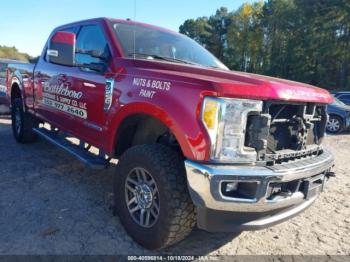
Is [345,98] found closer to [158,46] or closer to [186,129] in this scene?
[158,46]

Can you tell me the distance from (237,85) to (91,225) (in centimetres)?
192

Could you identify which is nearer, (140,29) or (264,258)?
(264,258)

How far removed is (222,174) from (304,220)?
1.92 m

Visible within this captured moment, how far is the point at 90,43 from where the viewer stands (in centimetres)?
409

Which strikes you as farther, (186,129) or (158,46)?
(158,46)

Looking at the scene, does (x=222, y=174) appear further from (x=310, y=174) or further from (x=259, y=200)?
(x=310, y=174)

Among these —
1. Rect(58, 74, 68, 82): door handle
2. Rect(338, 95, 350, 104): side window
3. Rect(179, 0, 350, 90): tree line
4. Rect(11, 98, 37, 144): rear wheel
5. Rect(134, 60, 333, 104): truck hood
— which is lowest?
Rect(11, 98, 37, 144): rear wheel

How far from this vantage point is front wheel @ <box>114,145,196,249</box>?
2617mm

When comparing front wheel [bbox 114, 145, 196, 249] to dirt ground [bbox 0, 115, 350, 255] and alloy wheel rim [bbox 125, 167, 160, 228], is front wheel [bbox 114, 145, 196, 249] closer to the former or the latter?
alloy wheel rim [bbox 125, 167, 160, 228]

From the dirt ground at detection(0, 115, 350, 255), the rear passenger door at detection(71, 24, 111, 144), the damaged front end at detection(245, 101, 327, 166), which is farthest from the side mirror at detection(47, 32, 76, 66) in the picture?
the damaged front end at detection(245, 101, 327, 166)

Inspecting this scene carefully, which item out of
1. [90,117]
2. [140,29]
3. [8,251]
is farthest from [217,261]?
[140,29]

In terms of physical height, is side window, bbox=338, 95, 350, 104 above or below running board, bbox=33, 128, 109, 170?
above

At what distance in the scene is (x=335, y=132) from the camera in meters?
12.4

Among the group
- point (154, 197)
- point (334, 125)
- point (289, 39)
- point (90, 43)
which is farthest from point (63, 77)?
point (289, 39)
